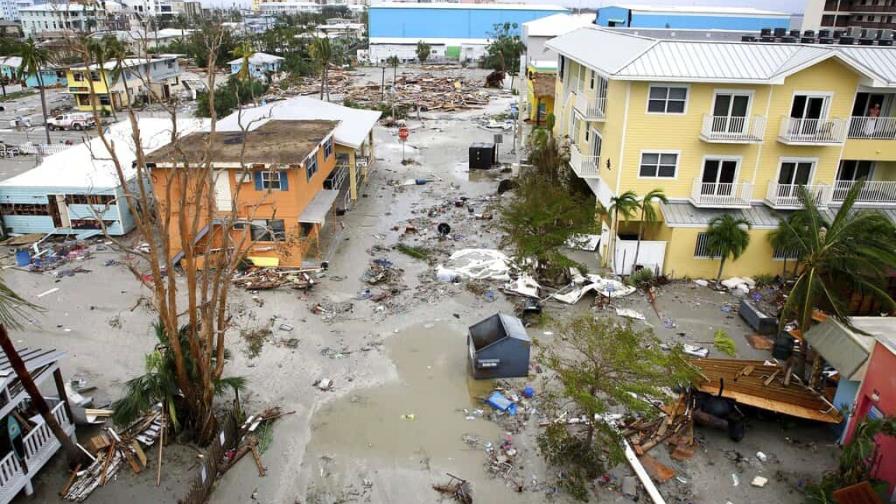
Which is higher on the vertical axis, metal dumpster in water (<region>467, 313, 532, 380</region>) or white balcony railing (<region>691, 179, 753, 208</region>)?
white balcony railing (<region>691, 179, 753, 208</region>)

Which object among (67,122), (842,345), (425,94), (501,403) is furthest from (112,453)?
(425,94)

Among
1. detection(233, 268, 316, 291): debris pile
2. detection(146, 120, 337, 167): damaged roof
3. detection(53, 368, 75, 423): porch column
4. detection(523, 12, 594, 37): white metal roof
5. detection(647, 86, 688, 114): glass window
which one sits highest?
detection(523, 12, 594, 37): white metal roof

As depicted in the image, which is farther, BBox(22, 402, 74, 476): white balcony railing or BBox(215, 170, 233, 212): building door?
BBox(215, 170, 233, 212): building door

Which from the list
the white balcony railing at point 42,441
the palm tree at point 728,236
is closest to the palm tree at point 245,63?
the white balcony railing at point 42,441

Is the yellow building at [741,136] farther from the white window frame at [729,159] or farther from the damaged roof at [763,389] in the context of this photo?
the damaged roof at [763,389]

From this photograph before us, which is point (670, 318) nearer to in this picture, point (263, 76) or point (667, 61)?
point (667, 61)

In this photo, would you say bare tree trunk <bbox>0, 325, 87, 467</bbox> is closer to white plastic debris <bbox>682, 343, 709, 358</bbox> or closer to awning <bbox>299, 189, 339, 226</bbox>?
awning <bbox>299, 189, 339, 226</bbox>

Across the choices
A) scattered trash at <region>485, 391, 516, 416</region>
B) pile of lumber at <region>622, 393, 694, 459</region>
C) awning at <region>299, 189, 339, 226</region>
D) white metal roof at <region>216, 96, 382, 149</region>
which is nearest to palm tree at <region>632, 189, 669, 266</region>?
pile of lumber at <region>622, 393, 694, 459</region>
